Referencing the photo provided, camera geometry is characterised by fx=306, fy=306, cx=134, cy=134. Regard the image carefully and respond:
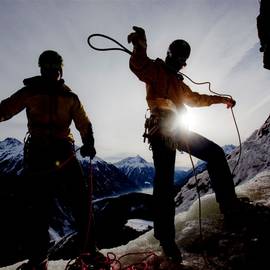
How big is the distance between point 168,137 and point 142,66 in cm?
111

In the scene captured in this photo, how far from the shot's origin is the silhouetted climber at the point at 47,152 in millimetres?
4184

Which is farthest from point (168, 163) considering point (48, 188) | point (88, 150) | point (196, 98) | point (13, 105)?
point (13, 105)

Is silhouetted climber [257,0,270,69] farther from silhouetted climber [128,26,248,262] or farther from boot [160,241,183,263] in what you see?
boot [160,241,183,263]

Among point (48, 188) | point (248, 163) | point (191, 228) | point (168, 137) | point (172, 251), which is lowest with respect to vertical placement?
point (172, 251)

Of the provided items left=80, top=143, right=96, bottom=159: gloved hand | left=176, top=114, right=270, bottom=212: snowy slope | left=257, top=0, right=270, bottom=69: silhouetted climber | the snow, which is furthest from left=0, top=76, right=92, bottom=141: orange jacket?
left=257, top=0, right=270, bottom=69: silhouetted climber

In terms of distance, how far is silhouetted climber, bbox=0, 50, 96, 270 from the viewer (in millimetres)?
4184

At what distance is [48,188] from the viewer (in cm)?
429

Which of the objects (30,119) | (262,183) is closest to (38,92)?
(30,119)

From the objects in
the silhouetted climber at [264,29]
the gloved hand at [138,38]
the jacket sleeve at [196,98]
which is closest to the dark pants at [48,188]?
the gloved hand at [138,38]

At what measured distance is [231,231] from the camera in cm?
500

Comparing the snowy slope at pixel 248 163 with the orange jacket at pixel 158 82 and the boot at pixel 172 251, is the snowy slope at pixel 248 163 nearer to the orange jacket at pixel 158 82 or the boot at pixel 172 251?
the orange jacket at pixel 158 82

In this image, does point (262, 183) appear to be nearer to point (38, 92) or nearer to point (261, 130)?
point (261, 130)

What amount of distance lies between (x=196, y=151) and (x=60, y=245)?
74.6 feet

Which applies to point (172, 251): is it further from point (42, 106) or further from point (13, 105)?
point (13, 105)
